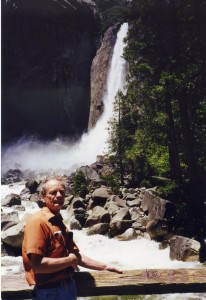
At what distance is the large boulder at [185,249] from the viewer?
34.9 ft

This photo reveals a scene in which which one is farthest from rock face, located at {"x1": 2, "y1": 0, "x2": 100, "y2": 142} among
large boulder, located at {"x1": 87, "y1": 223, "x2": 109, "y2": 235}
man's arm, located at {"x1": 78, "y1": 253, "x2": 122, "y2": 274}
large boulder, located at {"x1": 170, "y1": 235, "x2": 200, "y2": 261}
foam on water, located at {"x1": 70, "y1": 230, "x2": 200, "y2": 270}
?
man's arm, located at {"x1": 78, "y1": 253, "x2": 122, "y2": 274}

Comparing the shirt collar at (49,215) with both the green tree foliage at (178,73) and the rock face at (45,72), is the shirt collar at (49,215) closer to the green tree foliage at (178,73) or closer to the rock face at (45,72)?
the green tree foliage at (178,73)

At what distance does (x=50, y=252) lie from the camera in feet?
7.82

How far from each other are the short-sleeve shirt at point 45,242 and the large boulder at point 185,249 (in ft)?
29.4

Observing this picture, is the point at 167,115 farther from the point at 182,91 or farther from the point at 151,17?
the point at 151,17

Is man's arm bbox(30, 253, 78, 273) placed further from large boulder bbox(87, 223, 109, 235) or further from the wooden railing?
large boulder bbox(87, 223, 109, 235)

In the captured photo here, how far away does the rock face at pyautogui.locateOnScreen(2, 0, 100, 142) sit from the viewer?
46.4m

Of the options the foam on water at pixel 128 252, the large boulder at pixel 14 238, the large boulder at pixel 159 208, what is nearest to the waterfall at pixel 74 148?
the large boulder at pixel 159 208

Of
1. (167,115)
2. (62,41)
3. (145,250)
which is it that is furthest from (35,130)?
(145,250)

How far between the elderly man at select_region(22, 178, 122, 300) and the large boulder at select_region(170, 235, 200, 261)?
8750 millimetres

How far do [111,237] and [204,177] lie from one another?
5.03 metres

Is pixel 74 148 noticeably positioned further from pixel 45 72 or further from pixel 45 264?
pixel 45 264

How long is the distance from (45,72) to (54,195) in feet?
151

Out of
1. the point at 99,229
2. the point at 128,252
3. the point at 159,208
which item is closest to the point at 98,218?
the point at 99,229
